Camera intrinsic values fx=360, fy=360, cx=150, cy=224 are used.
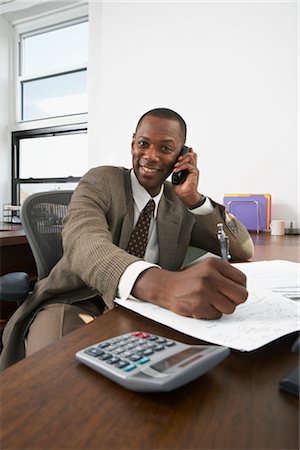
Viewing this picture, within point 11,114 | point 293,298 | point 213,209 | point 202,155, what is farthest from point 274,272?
point 11,114

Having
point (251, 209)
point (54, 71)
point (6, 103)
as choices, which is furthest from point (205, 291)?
point (6, 103)

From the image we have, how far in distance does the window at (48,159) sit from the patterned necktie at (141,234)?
190 cm

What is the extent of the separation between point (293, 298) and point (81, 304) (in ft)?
1.71

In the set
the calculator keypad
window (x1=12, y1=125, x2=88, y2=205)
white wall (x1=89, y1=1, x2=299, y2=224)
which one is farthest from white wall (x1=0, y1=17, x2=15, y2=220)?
the calculator keypad

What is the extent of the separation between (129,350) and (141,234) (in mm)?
610

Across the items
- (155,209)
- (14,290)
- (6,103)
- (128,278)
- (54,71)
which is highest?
(54,71)

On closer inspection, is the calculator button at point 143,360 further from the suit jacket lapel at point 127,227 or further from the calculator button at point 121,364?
the suit jacket lapel at point 127,227

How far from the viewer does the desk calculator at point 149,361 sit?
1.01ft

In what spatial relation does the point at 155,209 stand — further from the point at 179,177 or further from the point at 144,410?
the point at 144,410

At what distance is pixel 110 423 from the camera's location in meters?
0.27

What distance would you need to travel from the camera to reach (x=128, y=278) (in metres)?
0.57

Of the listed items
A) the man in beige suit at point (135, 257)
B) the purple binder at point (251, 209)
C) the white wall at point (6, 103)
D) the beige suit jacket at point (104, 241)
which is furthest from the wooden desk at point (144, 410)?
the white wall at point (6, 103)

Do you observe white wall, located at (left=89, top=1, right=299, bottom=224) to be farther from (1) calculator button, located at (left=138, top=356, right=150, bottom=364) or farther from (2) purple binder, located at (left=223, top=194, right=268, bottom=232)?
(1) calculator button, located at (left=138, top=356, right=150, bottom=364)

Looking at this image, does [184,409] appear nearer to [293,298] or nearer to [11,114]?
[293,298]
